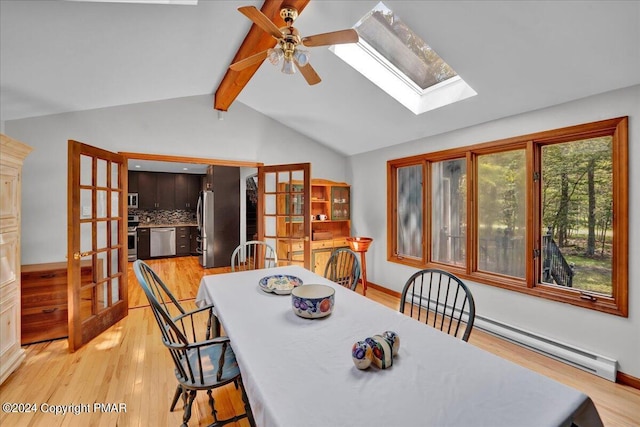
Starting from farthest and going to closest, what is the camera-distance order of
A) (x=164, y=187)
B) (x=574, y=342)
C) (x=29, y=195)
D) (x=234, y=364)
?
(x=164, y=187) → (x=29, y=195) → (x=574, y=342) → (x=234, y=364)

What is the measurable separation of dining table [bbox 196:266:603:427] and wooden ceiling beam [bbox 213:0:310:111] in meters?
2.12

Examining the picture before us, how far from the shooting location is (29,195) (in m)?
3.11

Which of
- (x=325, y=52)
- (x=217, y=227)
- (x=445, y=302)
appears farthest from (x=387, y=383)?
(x=217, y=227)

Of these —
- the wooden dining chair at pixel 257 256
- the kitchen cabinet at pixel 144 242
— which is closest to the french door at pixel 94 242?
the wooden dining chair at pixel 257 256

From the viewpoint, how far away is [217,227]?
604cm

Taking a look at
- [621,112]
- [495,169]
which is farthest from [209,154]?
[621,112]

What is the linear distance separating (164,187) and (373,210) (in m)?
5.45

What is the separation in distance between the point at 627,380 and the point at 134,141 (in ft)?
17.3

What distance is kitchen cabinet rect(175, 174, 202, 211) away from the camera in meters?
7.45

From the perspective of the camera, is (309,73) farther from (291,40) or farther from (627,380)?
(627,380)

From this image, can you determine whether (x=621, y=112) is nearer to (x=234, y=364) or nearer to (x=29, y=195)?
(x=234, y=364)

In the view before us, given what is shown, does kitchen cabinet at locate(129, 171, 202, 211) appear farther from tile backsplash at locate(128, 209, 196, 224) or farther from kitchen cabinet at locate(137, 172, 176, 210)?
tile backsplash at locate(128, 209, 196, 224)

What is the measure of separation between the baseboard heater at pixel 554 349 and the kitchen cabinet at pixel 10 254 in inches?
120

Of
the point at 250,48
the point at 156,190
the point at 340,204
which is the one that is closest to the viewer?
the point at 250,48
